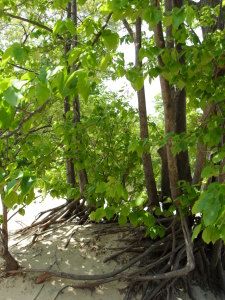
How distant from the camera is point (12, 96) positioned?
132 centimetres

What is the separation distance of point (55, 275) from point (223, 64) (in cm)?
289

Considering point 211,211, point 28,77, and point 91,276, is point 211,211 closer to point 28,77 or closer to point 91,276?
point 28,77

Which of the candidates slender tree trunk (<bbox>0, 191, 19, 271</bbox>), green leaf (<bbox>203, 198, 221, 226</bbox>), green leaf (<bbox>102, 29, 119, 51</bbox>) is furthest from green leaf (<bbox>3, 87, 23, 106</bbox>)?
slender tree trunk (<bbox>0, 191, 19, 271</bbox>)

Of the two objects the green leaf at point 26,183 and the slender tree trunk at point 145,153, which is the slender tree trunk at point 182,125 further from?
the green leaf at point 26,183

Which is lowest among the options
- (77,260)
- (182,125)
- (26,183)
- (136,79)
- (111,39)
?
(77,260)

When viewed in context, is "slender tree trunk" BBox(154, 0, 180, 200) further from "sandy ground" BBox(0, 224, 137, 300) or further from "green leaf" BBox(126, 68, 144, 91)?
"sandy ground" BBox(0, 224, 137, 300)

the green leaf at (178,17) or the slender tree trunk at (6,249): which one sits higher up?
the green leaf at (178,17)

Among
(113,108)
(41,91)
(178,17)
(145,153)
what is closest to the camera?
(41,91)

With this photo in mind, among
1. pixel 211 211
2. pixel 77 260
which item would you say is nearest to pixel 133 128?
pixel 77 260

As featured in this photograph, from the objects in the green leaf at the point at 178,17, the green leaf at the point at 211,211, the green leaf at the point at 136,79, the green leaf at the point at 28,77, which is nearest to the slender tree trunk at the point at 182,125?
the green leaf at the point at 136,79

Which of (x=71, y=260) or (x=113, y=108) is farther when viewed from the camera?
(x=113, y=108)

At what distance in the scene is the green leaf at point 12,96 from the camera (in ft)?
4.23

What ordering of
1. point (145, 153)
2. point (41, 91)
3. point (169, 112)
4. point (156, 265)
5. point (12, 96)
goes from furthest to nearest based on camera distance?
point (145, 153)
point (156, 265)
point (169, 112)
point (41, 91)
point (12, 96)

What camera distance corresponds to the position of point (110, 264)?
4.36 meters
